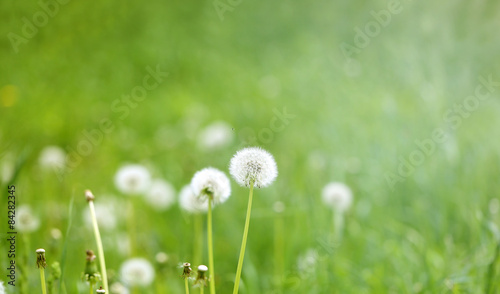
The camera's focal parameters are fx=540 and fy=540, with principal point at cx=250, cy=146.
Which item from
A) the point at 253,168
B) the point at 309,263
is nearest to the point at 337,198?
the point at 309,263

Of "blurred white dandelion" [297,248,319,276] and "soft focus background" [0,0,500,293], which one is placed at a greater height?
"soft focus background" [0,0,500,293]

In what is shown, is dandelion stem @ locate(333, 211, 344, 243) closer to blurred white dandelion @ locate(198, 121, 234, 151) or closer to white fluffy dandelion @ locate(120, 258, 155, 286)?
white fluffy dandelion @ locate(120, 258, 155, 286)

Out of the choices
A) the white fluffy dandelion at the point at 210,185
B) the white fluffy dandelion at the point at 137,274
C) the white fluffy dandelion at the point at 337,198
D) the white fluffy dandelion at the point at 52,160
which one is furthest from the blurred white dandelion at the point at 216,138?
the white fluffy dandelion at the point at 210,185

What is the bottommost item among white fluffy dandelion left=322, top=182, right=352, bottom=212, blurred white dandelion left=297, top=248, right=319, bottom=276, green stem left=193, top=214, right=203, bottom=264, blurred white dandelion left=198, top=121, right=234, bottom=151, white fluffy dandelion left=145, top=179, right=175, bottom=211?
blurred white dandelion left=297, top=248, right=319, bottom=276

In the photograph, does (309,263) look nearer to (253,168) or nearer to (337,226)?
(337,226)

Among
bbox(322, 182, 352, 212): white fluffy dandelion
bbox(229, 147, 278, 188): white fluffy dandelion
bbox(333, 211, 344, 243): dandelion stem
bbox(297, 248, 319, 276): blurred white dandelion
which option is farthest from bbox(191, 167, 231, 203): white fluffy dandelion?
bbox(322, 182, 352, 212): white fluffy dandelion

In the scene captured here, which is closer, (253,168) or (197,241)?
(253,168)
